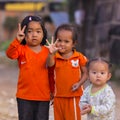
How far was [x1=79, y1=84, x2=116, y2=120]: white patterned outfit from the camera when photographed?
4.51 m

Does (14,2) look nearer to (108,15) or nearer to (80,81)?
(108,15)

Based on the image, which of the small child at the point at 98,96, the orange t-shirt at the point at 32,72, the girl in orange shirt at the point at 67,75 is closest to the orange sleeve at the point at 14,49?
the orange t-shirt at the point at 32,72

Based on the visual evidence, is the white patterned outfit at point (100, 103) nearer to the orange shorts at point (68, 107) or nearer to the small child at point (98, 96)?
the small child at point (98, 96)

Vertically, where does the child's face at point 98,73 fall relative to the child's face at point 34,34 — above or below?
below

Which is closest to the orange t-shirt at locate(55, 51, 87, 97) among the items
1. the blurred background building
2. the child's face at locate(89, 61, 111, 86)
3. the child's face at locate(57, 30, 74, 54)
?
the child's face at locate(57, 30, 74, 54)

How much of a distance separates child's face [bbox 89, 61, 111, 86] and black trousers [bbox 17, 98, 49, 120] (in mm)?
661

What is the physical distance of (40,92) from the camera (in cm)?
493

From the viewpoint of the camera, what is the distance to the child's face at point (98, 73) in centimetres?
457

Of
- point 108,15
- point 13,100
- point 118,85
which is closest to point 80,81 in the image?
point 13,100

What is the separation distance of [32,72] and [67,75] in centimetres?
34

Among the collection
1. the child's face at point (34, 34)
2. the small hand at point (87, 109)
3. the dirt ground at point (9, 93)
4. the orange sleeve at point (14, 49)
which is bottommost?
the dirt ground at point (9, 93)

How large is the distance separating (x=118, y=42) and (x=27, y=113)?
290 inches

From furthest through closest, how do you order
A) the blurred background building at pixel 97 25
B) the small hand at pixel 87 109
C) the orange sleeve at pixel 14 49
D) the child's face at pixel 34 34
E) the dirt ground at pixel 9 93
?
the blurred background building at pixel 97 25 < the dirt ground at pixel 9 93 < the child's face at pixel 34 34 < the orange sleeve at pixel 14 49 < the small hand at pixel 87 109

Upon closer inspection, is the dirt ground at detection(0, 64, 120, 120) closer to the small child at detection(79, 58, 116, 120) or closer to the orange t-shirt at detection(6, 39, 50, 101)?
→ the orange t-shirt at detection(6, 39, 50, 101)
